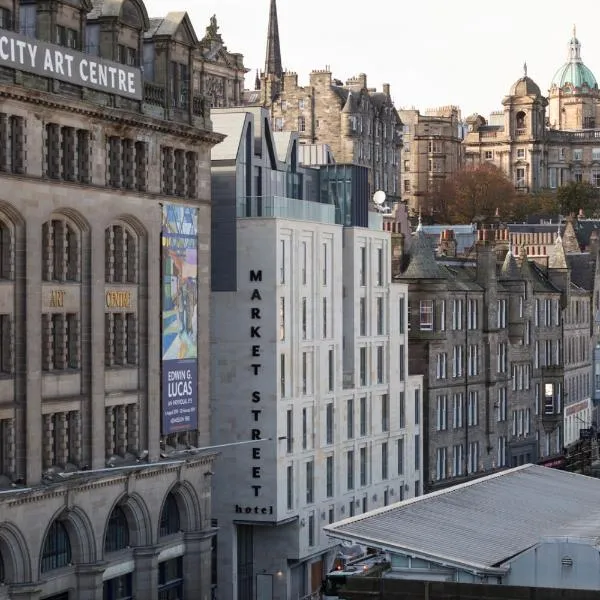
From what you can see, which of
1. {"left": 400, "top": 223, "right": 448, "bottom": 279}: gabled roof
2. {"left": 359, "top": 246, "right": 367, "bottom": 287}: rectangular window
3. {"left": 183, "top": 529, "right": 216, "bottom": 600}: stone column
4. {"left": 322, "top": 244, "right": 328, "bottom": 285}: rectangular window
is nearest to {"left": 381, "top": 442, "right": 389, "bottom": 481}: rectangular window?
{"left": 359, "top": 246, "right": 367, "bottom": 287}: rectangular window

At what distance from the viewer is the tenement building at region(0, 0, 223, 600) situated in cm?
5606

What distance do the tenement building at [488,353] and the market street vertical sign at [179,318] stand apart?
81.8 ft

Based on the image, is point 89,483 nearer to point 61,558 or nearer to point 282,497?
point 61,558

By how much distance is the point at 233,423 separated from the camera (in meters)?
72.0

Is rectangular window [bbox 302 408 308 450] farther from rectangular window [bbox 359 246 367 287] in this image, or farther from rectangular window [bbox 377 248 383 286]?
rectangular window [bbox 377 248 383 286]

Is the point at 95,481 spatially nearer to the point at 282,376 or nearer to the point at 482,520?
the point at 482,520

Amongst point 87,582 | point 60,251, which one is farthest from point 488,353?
point 60,251

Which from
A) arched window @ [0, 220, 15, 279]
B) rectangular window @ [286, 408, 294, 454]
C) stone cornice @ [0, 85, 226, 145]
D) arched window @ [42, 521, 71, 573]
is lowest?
arched window @ [42, 521, 71, 573]

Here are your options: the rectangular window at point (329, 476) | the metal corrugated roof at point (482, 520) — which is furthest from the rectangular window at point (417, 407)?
the metal corrugated roof at point (482, 520)

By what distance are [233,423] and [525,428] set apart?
1439 inches

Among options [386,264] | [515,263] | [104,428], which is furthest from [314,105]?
[104,428]

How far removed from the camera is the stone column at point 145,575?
62812 millimetres

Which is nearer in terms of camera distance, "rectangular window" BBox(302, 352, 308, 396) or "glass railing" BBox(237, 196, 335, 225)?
"glass railing" BBox(237, 196, 335, 225)

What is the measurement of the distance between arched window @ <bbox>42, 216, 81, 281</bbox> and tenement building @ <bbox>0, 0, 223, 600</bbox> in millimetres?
65
